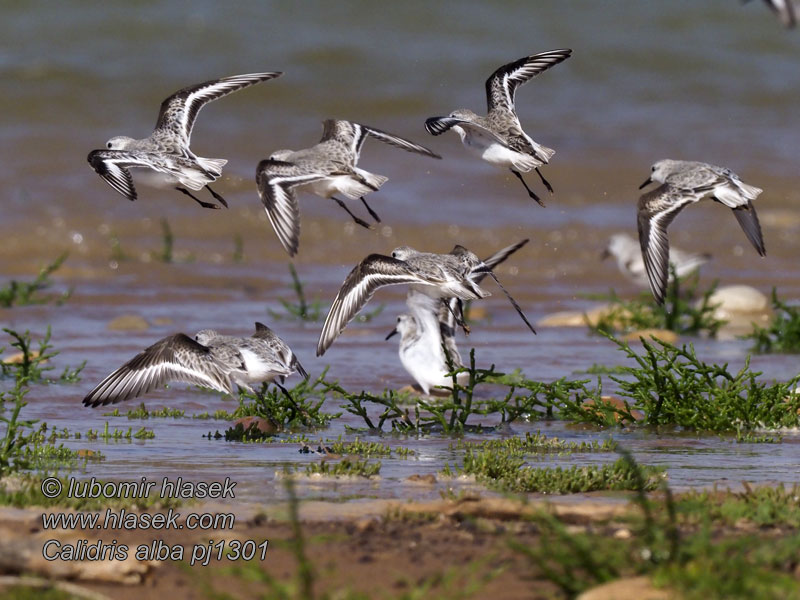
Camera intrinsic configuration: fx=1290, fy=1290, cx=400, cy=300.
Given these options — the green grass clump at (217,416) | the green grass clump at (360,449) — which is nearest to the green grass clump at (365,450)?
the green grass clump at (360,449)

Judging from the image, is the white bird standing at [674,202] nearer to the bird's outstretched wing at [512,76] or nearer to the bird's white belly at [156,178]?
the bird's outstretched wing at [512,76]

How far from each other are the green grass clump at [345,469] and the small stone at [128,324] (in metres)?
5.17

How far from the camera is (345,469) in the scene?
5.08 meters

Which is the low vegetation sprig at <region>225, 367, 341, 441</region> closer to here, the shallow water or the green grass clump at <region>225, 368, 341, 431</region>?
the green grass clump at <region>225, 368, 341, 431</region>

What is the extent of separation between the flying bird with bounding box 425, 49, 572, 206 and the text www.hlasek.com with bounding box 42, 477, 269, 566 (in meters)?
2.53

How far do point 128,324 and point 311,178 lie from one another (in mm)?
4093

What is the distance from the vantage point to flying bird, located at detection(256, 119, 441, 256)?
6000 millimetres

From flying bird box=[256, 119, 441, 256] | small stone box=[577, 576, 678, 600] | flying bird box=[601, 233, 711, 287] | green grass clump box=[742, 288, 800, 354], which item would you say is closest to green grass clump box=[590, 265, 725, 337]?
green grass clump box=[742, 288, 800, 354]

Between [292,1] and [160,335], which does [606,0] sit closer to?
[292,1]

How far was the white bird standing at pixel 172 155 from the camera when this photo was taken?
6.52 m

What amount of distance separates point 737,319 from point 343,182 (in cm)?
554

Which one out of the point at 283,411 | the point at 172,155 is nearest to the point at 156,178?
the point at 172,155

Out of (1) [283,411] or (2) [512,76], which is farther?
(2) [512,76]

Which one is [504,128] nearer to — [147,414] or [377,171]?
[147,414]
